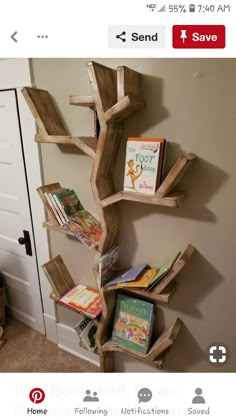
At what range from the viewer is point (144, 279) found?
1.11 metres

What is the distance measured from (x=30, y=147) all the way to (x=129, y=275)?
0.88 metres

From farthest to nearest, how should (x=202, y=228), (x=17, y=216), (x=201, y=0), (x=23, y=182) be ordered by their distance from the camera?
1. (x=17, y=216)
2. (x=23, y=182)
3. (x=202, y=228)
4. (x=201, y=0)

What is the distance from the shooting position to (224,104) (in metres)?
0.87

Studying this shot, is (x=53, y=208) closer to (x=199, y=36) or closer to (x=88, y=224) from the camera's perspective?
(x=88, y=224)

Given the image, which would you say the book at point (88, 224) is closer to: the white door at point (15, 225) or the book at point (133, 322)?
the book at point (133, 322)

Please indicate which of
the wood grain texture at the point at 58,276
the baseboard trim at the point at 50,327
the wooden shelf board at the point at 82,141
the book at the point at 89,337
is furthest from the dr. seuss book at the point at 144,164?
the baseboard trim at the point at 50,327

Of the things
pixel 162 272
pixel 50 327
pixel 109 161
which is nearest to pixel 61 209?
pixel 109 161

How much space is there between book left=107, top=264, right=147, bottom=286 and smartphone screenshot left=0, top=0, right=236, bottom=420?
14mm

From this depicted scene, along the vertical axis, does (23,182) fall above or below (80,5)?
below

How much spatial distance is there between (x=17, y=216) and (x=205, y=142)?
4.13 feet

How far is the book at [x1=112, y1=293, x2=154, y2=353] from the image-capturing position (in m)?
1.18

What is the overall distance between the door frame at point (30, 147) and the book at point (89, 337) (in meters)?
0.43
